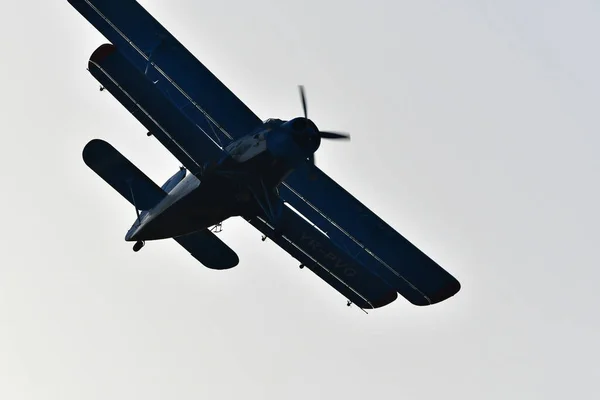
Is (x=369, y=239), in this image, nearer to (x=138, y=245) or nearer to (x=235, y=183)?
(x=235, y=183)

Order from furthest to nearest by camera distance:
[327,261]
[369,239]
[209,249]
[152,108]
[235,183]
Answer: [369,239] < [209,249] < [327,261] < [235,183] < [152,108]

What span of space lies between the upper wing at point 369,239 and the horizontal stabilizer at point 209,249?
2.03m

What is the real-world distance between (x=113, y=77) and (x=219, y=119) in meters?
3.03

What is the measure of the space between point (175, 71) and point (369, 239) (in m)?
6.33

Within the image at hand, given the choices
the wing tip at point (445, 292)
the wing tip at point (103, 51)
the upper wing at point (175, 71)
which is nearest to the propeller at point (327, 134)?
the upper wing at point (175, 71)

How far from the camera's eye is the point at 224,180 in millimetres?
23359

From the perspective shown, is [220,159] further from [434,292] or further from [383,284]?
[434,292]

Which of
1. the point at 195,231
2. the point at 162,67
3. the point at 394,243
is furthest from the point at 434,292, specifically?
the point at 162,67

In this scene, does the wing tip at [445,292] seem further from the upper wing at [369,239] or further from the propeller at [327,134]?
the propeller at [327,134]

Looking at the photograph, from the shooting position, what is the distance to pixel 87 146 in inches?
937

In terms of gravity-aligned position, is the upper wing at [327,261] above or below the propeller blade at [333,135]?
below

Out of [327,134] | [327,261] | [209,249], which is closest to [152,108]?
[327,134]

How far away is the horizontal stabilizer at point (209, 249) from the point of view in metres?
25.7

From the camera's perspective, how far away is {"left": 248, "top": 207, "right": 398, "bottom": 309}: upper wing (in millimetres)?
24844
